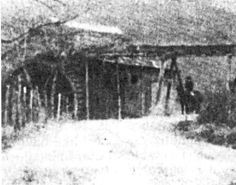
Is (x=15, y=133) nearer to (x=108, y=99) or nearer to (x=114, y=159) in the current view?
(x=114, y=159)

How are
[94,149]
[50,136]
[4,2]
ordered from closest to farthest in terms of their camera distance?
[94,149] → [50,136] → [4,2]

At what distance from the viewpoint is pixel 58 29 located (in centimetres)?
1788

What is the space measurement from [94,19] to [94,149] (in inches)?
549

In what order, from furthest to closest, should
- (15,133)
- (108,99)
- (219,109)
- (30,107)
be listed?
(108,99), (30,107), (219,109), (15,133)

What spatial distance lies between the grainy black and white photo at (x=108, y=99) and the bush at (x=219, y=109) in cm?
3

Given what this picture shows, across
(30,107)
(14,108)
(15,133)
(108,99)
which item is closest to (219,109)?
(30,107)

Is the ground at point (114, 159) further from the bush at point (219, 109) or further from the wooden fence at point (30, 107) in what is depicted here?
the wooden fence at point (30, 107)

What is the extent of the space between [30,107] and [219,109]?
593cm

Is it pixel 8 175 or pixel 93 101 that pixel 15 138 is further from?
pixel 93 101

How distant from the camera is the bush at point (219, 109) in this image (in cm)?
1620

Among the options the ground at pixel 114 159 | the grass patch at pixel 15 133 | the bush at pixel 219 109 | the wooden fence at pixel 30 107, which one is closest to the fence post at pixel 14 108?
the wooden fence at pixel 30 107

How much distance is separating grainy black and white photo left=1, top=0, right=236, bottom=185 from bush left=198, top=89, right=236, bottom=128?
3 centimetres

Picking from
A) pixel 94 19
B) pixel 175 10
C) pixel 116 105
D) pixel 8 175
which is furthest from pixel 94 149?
pixel 175 10

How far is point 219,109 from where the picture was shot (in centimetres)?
1656
